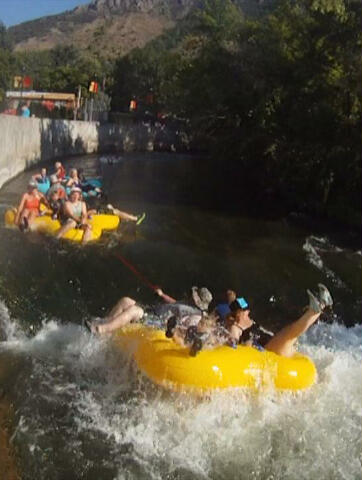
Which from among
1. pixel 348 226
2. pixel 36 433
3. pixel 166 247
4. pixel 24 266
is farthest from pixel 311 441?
pixel 348 226

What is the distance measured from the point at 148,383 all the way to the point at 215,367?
706 millimetres

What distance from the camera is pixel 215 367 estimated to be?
576cm

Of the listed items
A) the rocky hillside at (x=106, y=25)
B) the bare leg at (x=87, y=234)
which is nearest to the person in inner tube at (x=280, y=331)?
the bare leg at (x=87, y=234)

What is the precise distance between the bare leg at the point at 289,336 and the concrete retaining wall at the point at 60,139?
11825 millimetres

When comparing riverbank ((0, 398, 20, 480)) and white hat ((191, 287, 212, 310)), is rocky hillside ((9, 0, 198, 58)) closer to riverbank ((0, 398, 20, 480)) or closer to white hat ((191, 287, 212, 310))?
white hat ((191, 287, 212, 310))

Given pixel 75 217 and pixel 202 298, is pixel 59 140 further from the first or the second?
pixel 202 298

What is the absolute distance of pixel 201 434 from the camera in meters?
5.46

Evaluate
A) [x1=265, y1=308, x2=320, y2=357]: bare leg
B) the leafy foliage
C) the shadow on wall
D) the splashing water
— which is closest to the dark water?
the splashing water

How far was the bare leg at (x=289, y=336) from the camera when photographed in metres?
6.14

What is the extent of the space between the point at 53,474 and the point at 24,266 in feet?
17.7

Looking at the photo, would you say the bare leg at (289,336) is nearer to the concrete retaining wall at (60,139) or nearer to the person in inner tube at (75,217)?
the person in inner tube at (75,217)

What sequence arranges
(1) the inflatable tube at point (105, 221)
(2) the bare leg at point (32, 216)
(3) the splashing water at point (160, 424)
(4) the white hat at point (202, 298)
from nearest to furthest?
(3) the splashing water at point (160, 424)
(4) the white hat at point (202, 298)
(2) the bare leg at point (32, 216)
(1) the inflatable tube at point (105, 221)

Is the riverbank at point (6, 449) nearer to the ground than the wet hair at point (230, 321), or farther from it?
nearer to the ground

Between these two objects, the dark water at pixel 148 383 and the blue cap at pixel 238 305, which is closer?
the dark water at pixel 148 383
